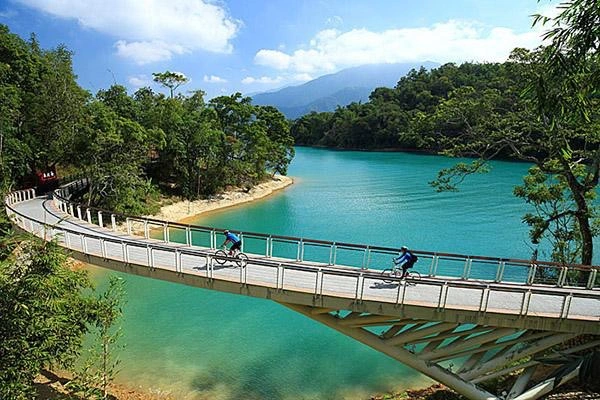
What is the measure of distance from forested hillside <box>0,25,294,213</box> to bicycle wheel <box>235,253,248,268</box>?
12267 millimetres

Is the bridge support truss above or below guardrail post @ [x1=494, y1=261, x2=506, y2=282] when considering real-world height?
below

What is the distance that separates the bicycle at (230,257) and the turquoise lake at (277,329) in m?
3.63

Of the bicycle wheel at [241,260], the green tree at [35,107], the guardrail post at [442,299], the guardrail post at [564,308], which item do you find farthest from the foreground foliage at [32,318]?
the green tree at [35,107]

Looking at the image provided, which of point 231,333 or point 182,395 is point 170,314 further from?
point 182,395

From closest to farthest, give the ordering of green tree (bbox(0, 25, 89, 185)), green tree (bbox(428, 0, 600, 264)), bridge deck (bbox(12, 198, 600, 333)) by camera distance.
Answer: green tree (bbox(428, 0, 600, 264))
bridge deck (bbox(12, 198, 600, 333))
green tree (bbox(0, 25, 89, 185))

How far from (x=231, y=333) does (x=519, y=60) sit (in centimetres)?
1337

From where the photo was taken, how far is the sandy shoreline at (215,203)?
3081cm

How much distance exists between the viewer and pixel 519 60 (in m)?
12.5

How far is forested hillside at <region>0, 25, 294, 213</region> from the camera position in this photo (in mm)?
23406

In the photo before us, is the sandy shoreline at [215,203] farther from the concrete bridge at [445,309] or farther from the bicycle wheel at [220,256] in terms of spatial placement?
the concrete bridge at [445,309]

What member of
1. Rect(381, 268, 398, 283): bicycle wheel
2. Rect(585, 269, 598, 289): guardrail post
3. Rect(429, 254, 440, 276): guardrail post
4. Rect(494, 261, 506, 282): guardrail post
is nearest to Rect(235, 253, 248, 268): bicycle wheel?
Rect(381, 268, 398, 283): bicycle wheel

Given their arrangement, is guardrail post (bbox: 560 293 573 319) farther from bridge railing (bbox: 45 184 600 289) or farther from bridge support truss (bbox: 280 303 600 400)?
bridge railing (bbox: 45 184 600 289)

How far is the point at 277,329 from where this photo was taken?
49.7 ft

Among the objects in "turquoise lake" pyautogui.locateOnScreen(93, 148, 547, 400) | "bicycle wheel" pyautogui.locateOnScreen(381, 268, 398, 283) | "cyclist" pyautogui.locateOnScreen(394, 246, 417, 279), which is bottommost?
"turquoise lake" pyautogui.locateOnScreen(93, 148, 547, 400)
